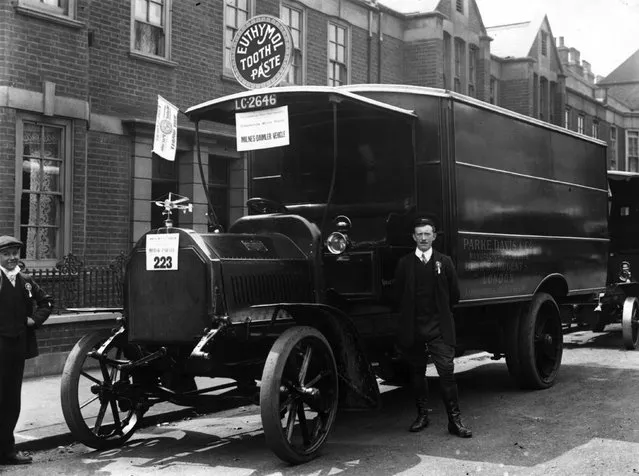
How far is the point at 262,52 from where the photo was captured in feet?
31.0

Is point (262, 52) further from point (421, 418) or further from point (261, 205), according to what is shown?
point (421, 418)

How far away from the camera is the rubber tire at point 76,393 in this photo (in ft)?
21.2

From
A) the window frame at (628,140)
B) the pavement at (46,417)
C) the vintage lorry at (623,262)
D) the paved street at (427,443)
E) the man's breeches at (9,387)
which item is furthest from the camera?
the window frame at (628,140)

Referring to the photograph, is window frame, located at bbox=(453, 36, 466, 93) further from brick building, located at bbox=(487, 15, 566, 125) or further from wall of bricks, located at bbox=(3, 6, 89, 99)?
wall of bricks, located at bbox=(3, 6, 89, 99)

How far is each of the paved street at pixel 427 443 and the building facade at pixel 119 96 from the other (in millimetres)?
4755

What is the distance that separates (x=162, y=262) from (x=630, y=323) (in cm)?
880

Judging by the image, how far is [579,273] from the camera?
34.2 ft

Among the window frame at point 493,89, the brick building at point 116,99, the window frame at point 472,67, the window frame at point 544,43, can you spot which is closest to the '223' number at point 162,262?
the brick building at point 116,99

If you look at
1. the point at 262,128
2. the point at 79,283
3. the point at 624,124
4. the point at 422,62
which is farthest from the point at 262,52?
the point at 624,124

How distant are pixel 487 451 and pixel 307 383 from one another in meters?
1.52

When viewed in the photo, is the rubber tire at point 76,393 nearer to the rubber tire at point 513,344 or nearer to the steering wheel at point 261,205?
the steering wheel at point 261,205

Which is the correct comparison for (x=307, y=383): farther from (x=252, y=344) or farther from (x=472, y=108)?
(x=472, y=108)

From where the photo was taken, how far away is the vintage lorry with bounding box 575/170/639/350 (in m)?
12.9

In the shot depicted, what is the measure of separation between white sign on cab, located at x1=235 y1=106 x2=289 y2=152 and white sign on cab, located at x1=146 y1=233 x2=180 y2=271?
125cm
